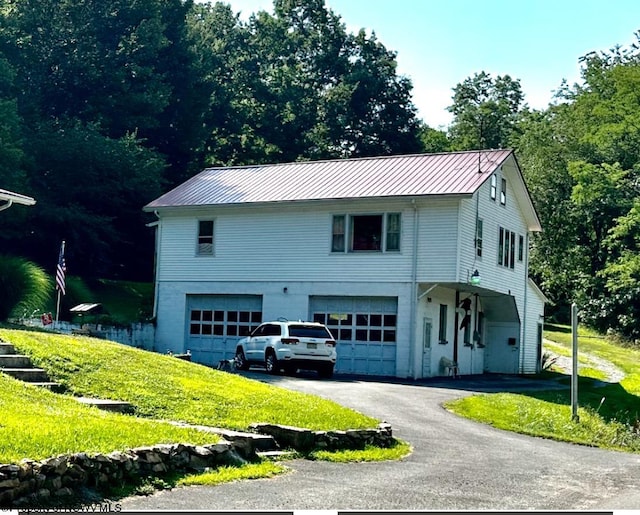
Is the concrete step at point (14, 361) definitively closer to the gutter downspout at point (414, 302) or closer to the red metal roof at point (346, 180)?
the gutter downspout at point (414, 302)

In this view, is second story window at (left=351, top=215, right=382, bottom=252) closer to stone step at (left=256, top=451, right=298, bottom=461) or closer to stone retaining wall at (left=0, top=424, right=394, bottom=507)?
stone retaining wall at (left=0, top=424, right=394, bottom=507)

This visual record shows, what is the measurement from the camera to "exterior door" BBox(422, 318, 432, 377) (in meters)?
33.4

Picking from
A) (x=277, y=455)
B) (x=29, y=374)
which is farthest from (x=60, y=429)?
(x=29, y=374)

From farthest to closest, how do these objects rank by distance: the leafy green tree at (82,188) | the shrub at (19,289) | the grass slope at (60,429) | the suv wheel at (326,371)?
1. the leafy green tree at (82,188)
2. the shrub at (19,289)
3. the suv wheel at (326,371)
4. the grass slope at (60,429)

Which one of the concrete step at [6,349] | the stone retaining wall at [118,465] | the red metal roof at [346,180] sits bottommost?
the stone retaining wall at [118,465]

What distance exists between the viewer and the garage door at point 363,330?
33469 mm

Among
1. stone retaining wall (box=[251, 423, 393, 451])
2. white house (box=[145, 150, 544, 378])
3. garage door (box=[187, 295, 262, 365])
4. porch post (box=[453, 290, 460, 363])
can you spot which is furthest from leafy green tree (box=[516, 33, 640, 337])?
stone retaining wall (box=[251, 423, 393, 451])

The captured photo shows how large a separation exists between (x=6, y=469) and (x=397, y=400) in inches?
612

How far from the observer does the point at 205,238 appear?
3791 centimetres

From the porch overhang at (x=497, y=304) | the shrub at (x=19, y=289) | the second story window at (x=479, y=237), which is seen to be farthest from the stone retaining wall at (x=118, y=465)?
the porch overhang at (x=497, y=304)

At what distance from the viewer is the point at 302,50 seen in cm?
7594

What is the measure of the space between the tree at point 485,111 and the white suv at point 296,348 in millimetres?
43419

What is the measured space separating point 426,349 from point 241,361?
6.21 m

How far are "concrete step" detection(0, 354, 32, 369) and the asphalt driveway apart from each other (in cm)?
592
